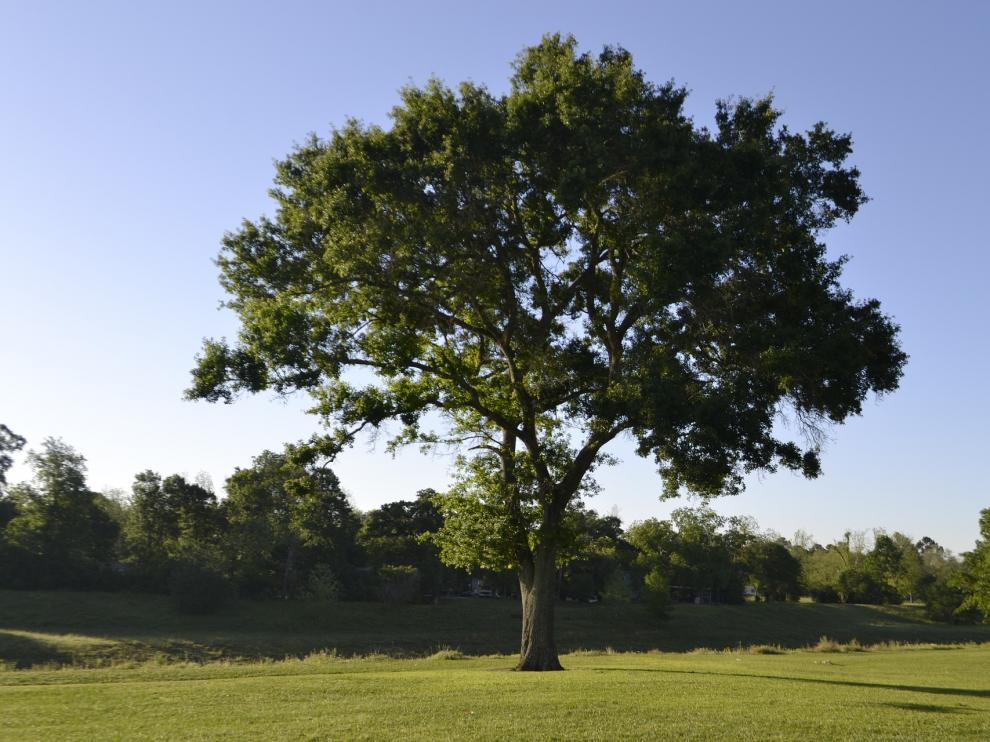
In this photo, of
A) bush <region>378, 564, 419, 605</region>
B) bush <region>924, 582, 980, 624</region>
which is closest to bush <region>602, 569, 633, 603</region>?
bush <region>378, 564, 419, 605</region>

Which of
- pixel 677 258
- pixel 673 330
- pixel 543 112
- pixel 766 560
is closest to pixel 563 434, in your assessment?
pixel 673 330

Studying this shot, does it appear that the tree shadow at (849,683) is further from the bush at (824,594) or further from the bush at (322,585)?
the bush at (824,594)

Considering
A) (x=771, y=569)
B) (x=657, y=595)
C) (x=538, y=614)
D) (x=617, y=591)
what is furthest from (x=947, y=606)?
(x=538, y=614)

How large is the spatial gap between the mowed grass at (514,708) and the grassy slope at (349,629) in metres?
27.7

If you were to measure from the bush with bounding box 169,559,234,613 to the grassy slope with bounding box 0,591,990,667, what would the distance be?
1050 millimetres

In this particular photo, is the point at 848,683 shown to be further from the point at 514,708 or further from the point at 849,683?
the point at 514,708

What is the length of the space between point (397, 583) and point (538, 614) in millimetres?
52851

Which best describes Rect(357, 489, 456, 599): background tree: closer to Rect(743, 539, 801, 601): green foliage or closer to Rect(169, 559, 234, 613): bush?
Rect(169, 559, 234, 613): bush

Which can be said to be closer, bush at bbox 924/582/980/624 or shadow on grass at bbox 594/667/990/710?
shadow on grass at bbox 594/667/990/710

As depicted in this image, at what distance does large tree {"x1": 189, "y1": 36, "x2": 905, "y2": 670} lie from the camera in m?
21.6

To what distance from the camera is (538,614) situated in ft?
85.8

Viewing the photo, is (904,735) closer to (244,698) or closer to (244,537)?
(244,698)

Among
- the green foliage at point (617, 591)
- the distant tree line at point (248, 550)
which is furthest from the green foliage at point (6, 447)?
the green foliage at point (617, 591)

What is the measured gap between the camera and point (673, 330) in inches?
930
